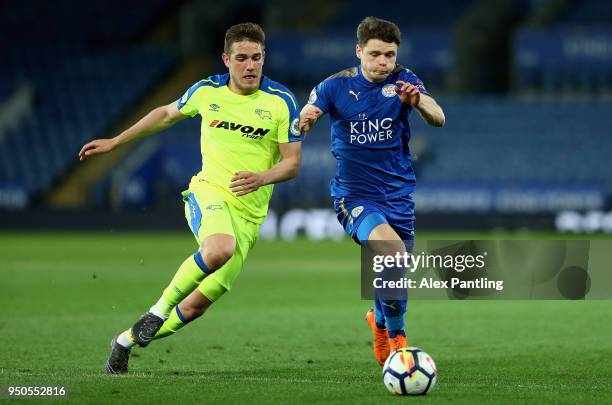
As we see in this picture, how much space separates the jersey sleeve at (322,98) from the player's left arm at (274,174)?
1.04 ft

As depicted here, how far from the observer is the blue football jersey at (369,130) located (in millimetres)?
7867

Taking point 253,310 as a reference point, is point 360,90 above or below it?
above

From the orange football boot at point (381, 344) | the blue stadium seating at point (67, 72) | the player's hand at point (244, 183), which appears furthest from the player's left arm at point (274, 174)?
the blue stadium seating at point (67, 72)

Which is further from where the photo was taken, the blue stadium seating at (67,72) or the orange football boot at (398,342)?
the blue stadium seating at (67,72)

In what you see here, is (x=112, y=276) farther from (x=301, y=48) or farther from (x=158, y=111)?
(x=301, y=48)

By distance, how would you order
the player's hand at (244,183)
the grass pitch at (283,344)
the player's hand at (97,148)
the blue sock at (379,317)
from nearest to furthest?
the grass pitch at (283,344)
the player's hand at (244,183)
the player's hand at (97,148)
the blue sock at (379,317)

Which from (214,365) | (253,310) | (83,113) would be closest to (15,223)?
(83,113)

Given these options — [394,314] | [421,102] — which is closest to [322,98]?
[421,102]

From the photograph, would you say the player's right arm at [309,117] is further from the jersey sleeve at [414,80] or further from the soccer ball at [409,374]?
the soccer ball at [409,374]

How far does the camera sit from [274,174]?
749 centimetres

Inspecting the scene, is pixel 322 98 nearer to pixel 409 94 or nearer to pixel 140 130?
pixel 409 94

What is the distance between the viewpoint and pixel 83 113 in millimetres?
33844

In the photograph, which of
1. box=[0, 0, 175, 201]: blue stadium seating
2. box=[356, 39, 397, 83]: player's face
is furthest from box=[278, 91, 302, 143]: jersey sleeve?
box=[0, 0, 175, 201]: blue stadium seating

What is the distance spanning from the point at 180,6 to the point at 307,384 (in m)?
32.0
